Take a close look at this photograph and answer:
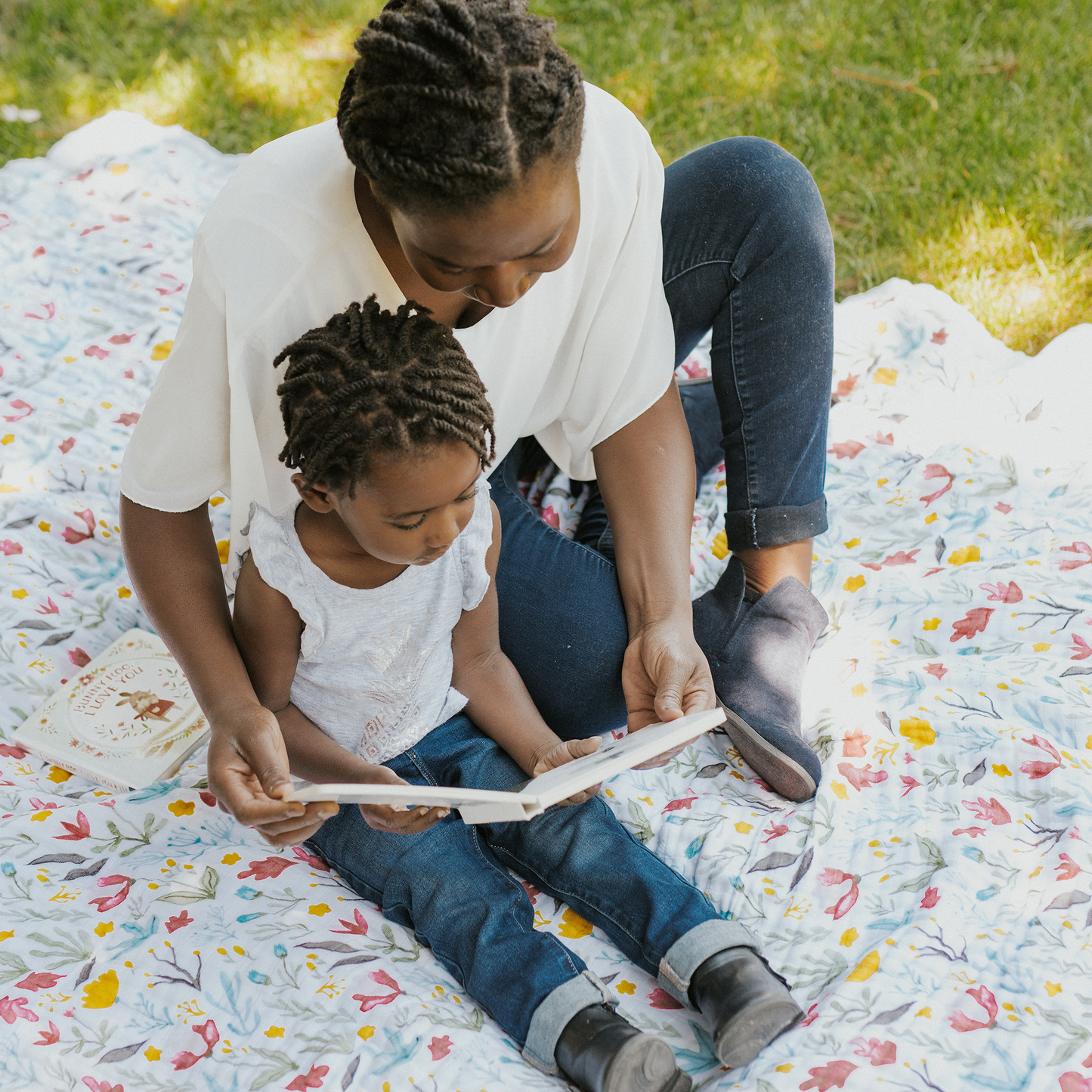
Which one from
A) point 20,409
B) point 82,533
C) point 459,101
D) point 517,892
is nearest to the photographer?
point 459,101

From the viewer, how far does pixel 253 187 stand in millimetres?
1321

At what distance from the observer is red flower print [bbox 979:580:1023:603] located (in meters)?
1.88

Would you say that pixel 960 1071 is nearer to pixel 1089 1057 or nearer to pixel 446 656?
pixel 1089 1057

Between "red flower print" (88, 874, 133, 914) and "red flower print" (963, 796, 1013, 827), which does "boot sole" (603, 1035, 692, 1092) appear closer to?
"red flower print" (963, 796, 1013, 827)

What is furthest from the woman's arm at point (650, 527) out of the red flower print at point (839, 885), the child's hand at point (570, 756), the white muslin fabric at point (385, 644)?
the red flower print at point (839, 885)

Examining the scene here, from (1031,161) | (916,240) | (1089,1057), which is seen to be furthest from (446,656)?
(1031,161)

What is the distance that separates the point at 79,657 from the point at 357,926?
779 mm

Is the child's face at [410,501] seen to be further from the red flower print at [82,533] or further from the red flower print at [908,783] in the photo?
the red flower print at [82,533]

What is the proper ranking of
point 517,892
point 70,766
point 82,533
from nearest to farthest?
point 517,892
point 70,766
point 82,533

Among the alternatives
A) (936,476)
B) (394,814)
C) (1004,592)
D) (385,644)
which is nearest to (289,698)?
(385,644)

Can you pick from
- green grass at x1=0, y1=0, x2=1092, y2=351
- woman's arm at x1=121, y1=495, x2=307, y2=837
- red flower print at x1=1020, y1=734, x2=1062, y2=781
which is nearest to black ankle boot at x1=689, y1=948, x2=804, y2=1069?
red flower print at x1=1020, y1=734, x2=1062, y2=781

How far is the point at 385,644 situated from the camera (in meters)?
1.53

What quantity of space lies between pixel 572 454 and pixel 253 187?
70cm

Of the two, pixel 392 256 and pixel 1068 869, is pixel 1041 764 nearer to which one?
pixel 1068 869
